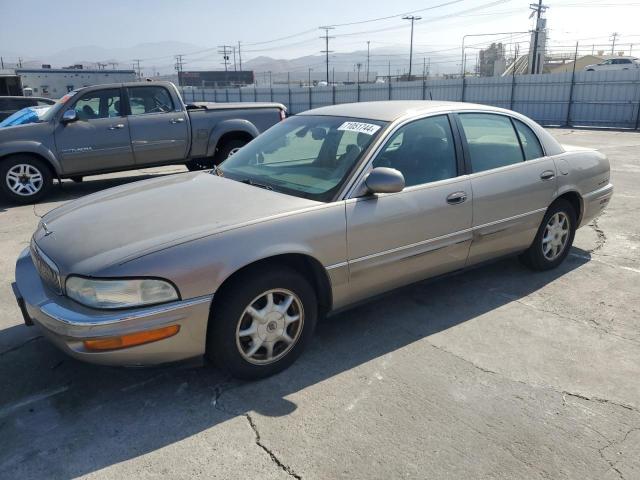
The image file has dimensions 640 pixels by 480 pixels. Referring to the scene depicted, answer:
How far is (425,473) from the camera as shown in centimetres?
239

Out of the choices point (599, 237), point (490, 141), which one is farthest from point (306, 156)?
point (599, 237)

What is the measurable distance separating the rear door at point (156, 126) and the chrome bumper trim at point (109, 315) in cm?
623

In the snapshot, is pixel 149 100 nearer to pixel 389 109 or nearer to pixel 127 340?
pixel 389 109

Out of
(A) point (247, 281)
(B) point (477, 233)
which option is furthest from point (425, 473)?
(B) point (477, 233)

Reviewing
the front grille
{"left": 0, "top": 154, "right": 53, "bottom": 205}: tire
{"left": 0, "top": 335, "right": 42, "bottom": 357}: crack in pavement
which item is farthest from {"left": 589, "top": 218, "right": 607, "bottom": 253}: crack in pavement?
{"left": 0, "top": 154, "right": 53, "bottom": 205}: tire

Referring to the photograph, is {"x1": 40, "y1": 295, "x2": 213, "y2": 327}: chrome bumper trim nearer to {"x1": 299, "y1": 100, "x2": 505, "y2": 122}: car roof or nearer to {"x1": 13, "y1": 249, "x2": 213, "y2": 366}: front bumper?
{"x1": 13, "y1": 249, "x2": 213, "y2": 366}: front bumper

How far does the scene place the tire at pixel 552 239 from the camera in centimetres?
462

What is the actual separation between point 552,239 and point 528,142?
3.04 ft

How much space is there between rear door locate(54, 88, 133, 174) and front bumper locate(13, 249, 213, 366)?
5.78 metres

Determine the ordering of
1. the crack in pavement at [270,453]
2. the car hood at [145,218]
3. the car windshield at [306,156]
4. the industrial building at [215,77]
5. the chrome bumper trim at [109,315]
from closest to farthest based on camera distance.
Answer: the crack in pavement at [270,453] → the chrome bumper trim at [109,315] → the car hood at [145,218] → the car windshield at [306,156] → the industrial building at [215,77]

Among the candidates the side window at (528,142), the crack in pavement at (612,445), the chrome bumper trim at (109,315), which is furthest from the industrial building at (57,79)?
the crack in pavement at (612,445)

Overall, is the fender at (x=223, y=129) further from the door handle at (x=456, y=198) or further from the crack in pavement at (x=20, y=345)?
the door handle at (x=456, y=198)

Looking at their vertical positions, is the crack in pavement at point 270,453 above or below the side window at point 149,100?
below

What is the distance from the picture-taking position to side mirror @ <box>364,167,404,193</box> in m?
3.22
